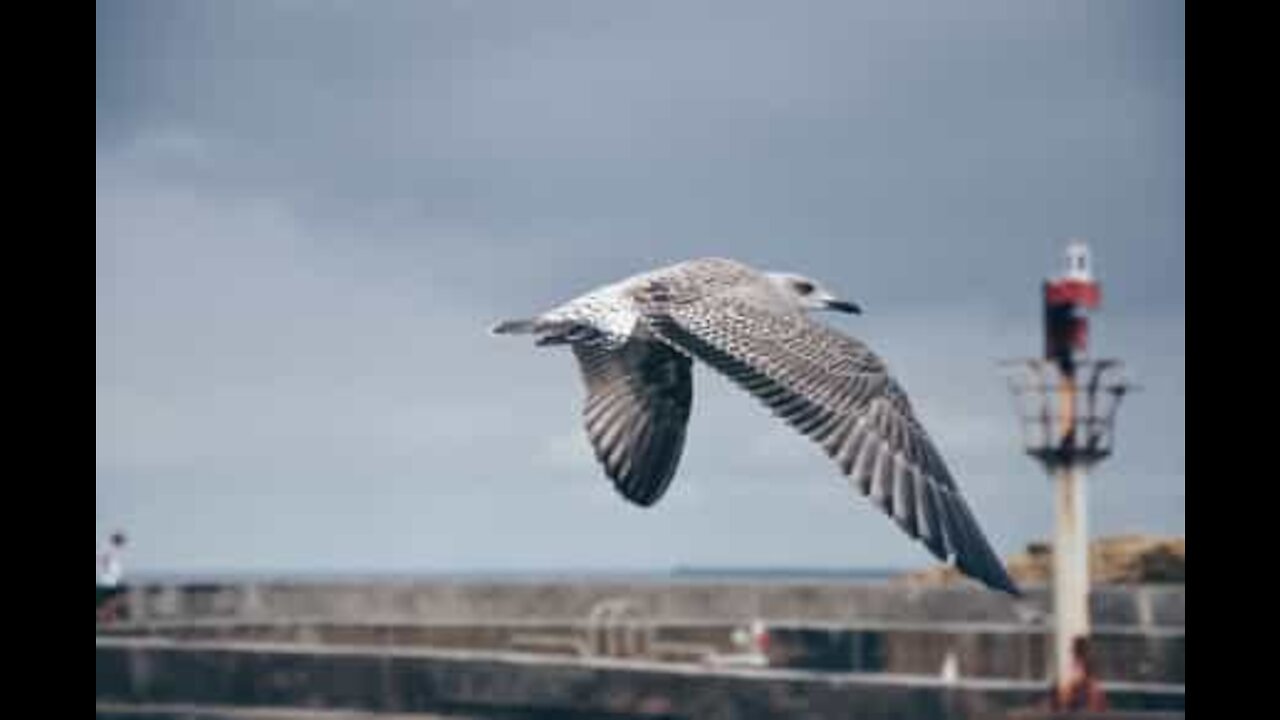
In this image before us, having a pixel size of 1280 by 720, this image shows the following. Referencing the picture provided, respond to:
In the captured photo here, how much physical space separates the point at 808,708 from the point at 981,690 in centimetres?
71

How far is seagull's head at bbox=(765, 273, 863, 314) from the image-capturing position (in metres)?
5.84

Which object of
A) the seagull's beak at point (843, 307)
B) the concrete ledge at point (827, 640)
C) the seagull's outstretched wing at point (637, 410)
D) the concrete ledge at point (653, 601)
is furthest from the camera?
the concrete ledge at point (653, 601)

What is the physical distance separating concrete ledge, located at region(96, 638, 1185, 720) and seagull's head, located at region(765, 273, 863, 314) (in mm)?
3746

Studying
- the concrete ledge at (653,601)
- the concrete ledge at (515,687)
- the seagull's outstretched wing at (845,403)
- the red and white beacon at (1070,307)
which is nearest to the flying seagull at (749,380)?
the seagull's outstretched wing at (845,403)

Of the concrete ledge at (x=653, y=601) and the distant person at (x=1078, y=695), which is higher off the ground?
the concrete ledge at (x=653, y=601)

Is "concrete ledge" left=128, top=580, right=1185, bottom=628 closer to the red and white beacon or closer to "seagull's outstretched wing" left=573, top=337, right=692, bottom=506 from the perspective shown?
the red and white beacon

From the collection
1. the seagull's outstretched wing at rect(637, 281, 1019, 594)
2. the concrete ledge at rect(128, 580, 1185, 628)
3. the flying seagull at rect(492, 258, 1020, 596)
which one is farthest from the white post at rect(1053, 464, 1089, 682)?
the seagull's outstretched wing at rect(637, 281, 1019, 594)

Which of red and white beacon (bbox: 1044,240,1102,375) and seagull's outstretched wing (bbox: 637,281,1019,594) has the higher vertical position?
red and white beacon (bbox: 1044,240,1102,375)

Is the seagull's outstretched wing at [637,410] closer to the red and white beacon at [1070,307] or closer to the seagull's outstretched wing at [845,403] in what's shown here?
the seagull's outstretched wing at [845,403]

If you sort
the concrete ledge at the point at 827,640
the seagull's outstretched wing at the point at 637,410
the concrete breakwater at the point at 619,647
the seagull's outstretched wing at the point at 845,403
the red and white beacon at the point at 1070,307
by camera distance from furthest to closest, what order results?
the concrete ledge at the point at 827,640 < the concrete breakwater at the point at 619,647 < the red and white beacon at the point at 1070,307 < the seagull's outstretched wing at the point at 637,410 < the seagull's outstretched wing at the point at 845,403

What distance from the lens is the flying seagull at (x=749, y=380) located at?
18.1 ft

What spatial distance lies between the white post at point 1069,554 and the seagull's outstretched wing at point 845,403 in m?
3.86
